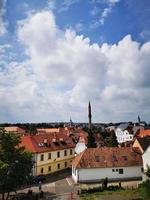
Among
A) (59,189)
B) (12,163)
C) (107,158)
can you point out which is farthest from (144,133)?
(12,163)

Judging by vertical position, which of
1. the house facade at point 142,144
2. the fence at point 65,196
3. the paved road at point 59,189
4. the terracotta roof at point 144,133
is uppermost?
the terracotta roof at point 144,133

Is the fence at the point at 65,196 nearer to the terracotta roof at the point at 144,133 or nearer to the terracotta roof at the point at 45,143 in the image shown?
the terracotta roof at the point at 45,143

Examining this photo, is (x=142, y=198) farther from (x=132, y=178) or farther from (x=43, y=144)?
(x=43, y=144)

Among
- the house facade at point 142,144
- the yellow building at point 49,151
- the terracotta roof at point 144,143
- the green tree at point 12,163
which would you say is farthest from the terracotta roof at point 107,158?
the green tree at point 12,163

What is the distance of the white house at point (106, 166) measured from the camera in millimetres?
54312

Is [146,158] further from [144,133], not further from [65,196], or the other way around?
[144,133]

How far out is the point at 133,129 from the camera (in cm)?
14450

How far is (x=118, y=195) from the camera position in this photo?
45.2m

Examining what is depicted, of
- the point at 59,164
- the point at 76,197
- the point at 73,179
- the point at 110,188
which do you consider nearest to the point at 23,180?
the point at 76,197

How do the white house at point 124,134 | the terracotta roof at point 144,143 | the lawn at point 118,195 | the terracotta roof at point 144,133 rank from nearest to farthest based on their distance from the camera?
the lawn at point 118,195
the terracotta roof at point 144,143
the terracotta roof at point 144,133
the white house at point 124,134

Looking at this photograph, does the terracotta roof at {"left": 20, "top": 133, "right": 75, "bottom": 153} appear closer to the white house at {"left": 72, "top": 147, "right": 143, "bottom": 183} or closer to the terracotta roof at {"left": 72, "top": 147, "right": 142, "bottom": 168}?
the terracotta roof at {"left": 72, "top": 147, "right": 142, "bottom": 168}

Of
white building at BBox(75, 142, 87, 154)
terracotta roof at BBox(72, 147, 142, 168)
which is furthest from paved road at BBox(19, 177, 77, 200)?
white building at BBox(75, 142, 87, 154)

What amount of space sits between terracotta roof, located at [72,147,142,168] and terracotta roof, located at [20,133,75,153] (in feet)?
31.5

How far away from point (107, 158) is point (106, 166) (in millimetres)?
2075
